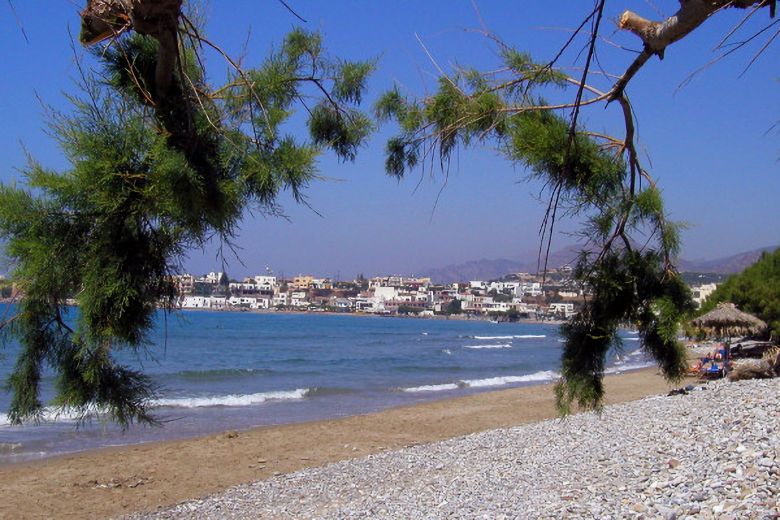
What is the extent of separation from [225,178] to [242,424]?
1218 centimetres

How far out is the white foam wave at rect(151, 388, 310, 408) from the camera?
1509 centimetres

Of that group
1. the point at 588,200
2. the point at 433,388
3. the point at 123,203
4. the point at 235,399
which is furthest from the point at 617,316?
the point at 433,388

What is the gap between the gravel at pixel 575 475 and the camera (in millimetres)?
→ 4074

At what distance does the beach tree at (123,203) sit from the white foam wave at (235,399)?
13734 mm

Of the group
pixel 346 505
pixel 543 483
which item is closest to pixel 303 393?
pixel 346 505

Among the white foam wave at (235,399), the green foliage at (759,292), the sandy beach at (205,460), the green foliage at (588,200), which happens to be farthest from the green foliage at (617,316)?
the green foliage at (759,292)

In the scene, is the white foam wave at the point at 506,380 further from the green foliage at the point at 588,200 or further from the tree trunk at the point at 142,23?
the tree trunk at the point at 142,23

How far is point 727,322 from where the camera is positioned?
19156 millimetres

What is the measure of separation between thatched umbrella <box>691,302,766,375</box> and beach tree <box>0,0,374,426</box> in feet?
63.2

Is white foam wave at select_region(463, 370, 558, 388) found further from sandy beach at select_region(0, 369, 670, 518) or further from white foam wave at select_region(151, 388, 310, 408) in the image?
sandy beach at select_region(0, 369, 670, 518)

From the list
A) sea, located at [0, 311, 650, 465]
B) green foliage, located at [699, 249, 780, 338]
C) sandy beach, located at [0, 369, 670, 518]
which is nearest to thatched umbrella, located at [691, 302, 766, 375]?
sea, located at [0, 311, 650, 465]

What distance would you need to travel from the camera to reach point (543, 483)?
19.7 ft

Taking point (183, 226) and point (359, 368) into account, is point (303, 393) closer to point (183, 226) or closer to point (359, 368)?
point (359, 368)

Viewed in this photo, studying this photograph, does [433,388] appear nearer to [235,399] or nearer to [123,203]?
[235,399]
